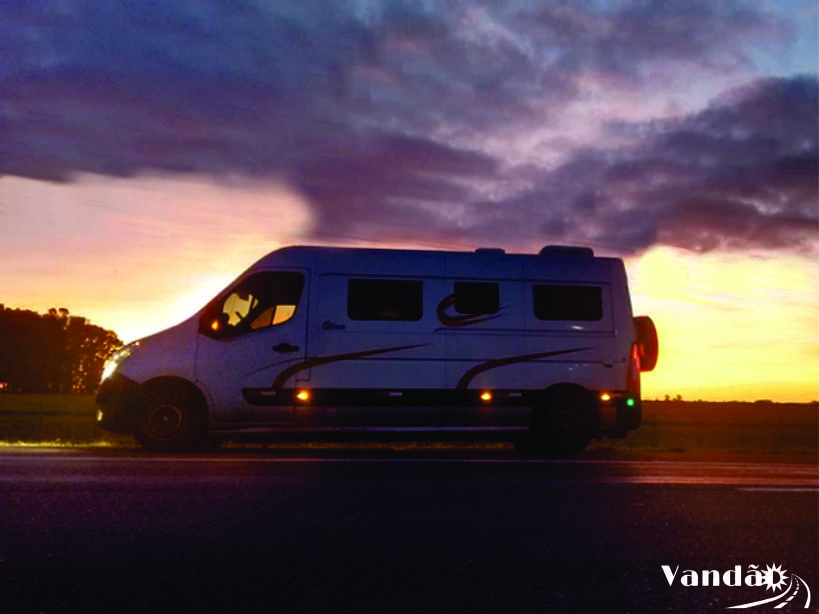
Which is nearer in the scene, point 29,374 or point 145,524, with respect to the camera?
point 145,524

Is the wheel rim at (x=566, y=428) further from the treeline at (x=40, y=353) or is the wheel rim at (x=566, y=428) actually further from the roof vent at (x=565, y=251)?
the treeline at (x=40, y=353)

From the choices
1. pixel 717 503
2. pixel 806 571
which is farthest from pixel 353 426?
pixel 806 571

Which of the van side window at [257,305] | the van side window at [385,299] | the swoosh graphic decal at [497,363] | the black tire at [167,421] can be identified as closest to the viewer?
the black tire at [167,421]

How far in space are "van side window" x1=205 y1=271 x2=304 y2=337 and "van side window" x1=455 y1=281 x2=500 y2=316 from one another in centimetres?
214

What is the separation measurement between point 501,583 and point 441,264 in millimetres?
8789

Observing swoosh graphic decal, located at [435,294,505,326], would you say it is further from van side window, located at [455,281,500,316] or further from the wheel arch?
the wheel arch

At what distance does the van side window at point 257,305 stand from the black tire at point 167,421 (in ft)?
3.09

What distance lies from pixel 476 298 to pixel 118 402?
4.86m

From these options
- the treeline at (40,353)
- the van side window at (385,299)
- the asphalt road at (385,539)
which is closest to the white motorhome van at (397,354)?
the van side window at (385,299)

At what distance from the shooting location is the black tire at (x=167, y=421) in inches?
464

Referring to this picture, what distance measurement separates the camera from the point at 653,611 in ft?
13.0

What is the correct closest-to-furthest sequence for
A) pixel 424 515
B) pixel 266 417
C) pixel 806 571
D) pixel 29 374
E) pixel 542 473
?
1. pixel 806 571
2. pixel 424 515
3. pixel 542 473
4. pixel 266 417
5. pixel 29 374

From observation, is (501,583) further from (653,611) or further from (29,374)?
(29,374)

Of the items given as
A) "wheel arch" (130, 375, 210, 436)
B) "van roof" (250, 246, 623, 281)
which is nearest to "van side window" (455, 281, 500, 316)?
"van roof" (250, 246, 623, 281)
